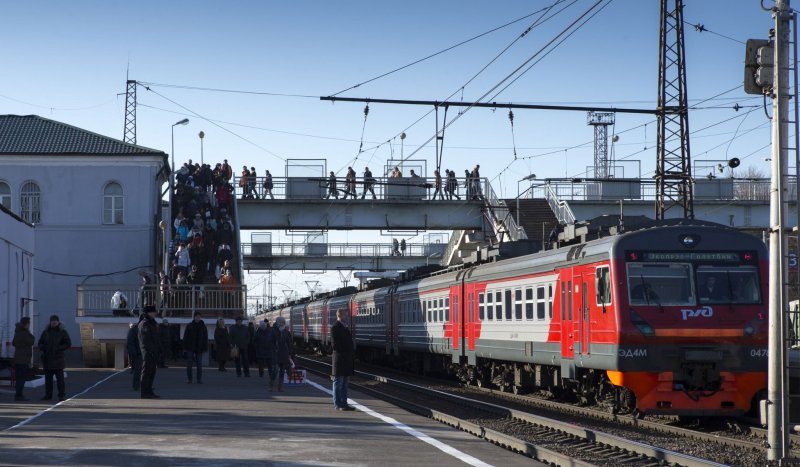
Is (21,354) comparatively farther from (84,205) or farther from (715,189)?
(715,189)

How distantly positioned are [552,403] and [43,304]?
28649mm

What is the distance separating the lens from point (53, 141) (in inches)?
1943

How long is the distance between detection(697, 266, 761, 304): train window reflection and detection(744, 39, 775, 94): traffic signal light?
619 cm

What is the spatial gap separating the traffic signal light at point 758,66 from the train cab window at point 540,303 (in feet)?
32.9

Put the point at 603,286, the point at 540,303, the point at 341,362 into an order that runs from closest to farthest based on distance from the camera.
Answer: the point at 603,286
the point at 341,362
the point at 540,303

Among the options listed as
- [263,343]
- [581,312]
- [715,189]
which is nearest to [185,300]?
[263,343]

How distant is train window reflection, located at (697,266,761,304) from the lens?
62.4 ft

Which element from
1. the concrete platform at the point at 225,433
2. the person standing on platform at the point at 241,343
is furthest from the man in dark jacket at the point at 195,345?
the concrete platform at the point at 225,433

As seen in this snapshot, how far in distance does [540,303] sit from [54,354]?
28.3 ft

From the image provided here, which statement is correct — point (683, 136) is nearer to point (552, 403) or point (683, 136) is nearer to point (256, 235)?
point (552, 403)

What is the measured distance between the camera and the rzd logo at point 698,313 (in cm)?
1884

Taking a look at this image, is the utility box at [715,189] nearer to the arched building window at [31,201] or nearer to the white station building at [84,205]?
the white station building at [84,205]

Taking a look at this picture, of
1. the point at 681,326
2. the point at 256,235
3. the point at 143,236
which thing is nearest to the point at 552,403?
the point at 681,326

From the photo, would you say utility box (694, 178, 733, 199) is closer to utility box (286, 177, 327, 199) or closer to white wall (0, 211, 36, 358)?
utility box (286, 177, 327, 199)
